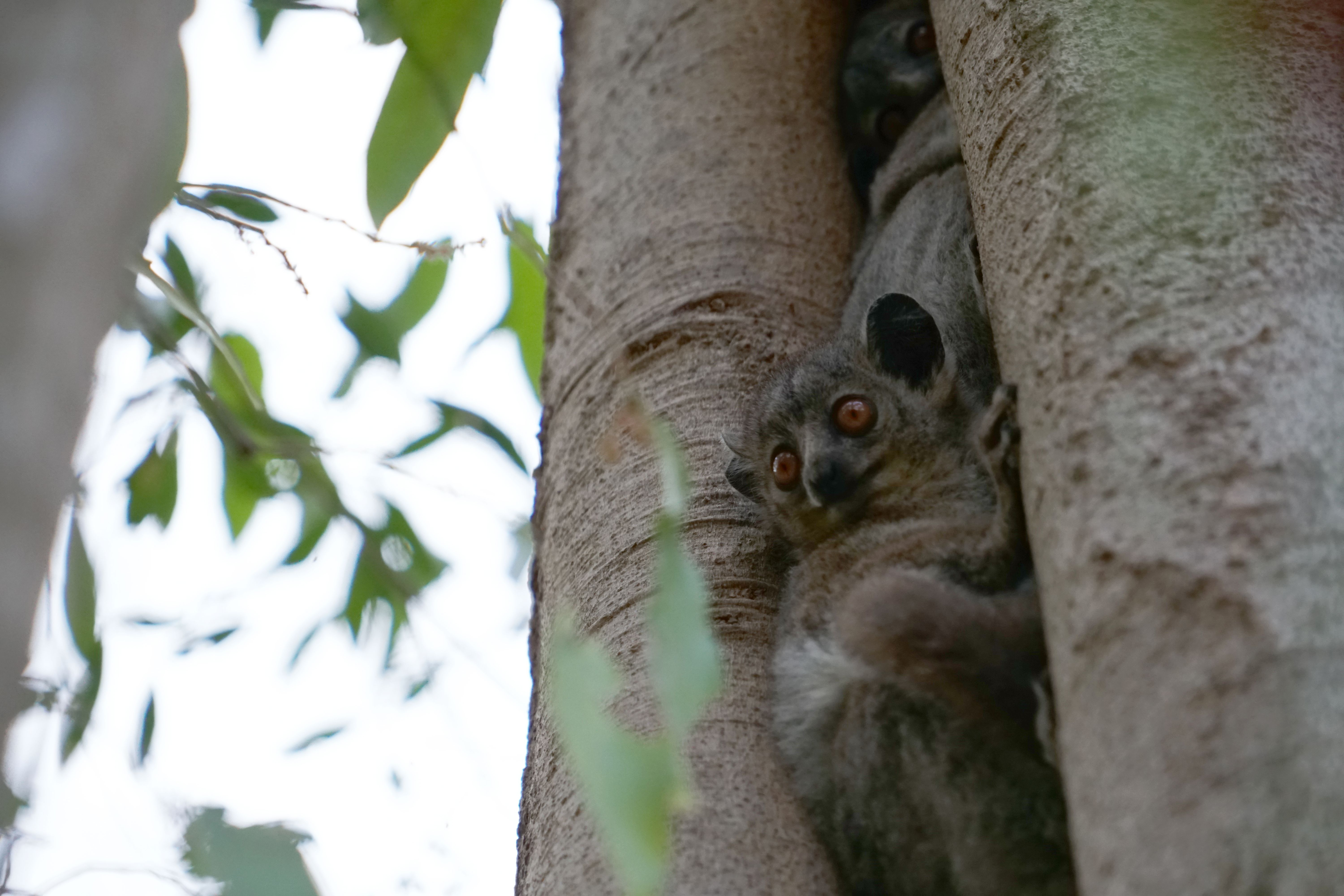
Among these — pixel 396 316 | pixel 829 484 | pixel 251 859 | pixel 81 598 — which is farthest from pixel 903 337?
pixel 81 598

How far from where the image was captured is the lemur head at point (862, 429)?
10.0ft

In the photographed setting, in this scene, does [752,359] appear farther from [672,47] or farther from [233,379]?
[233,379]

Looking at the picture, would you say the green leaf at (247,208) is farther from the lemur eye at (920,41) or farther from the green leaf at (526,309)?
the lemur eye at (920,41)

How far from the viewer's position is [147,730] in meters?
3.84

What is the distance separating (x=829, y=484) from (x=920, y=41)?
1.66m

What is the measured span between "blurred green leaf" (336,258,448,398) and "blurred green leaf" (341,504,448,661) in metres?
0.66

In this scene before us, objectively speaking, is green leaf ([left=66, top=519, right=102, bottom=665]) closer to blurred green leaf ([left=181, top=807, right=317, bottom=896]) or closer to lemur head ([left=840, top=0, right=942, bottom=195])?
blurred green leaf ([left=181, top=807, right=317, bottom=896])

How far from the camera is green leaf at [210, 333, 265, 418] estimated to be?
395 centimetres

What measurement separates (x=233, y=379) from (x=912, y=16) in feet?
7.93

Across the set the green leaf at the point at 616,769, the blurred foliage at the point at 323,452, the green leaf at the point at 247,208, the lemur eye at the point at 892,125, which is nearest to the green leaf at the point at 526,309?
the blurred foliage at the point at 323,452

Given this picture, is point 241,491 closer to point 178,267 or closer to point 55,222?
point 178,267

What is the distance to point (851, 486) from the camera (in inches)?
121

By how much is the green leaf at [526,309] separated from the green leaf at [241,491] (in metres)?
0.86

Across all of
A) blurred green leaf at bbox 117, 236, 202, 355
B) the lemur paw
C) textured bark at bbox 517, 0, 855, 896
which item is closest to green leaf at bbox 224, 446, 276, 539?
blurred green leaf at bbox 117, 236, 202, 355
